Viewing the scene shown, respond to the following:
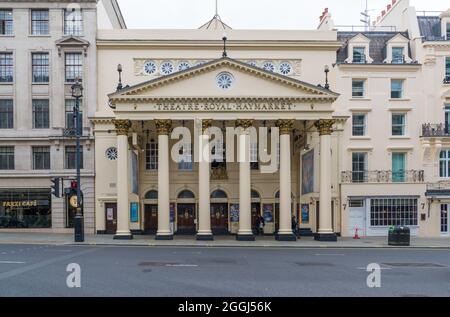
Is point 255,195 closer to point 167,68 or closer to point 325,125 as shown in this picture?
point 325,125

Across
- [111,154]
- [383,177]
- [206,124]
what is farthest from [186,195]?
[383,177]

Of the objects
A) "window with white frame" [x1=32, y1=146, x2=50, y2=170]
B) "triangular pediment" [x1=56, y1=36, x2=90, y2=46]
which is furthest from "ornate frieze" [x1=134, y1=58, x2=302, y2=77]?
"window with white frame" [x1=32, y1=146, x2=50, y2=170]

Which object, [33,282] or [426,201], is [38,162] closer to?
[33,282]

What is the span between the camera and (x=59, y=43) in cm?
3688

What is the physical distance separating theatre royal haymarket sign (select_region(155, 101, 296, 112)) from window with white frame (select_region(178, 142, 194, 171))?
15.5 feet

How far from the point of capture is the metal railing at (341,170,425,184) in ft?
121

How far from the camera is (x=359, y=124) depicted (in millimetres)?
37531

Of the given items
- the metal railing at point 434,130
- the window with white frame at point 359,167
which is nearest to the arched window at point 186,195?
the window with white frame at point 359,167

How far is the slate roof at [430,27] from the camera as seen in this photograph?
126ft

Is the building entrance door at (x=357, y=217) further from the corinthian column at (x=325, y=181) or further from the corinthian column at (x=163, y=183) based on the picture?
the corinthian column at (x=163, y=183)

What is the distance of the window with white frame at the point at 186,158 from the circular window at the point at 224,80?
5.72 meters

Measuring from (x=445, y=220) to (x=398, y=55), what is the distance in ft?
40.2

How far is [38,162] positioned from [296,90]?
1888 cm
